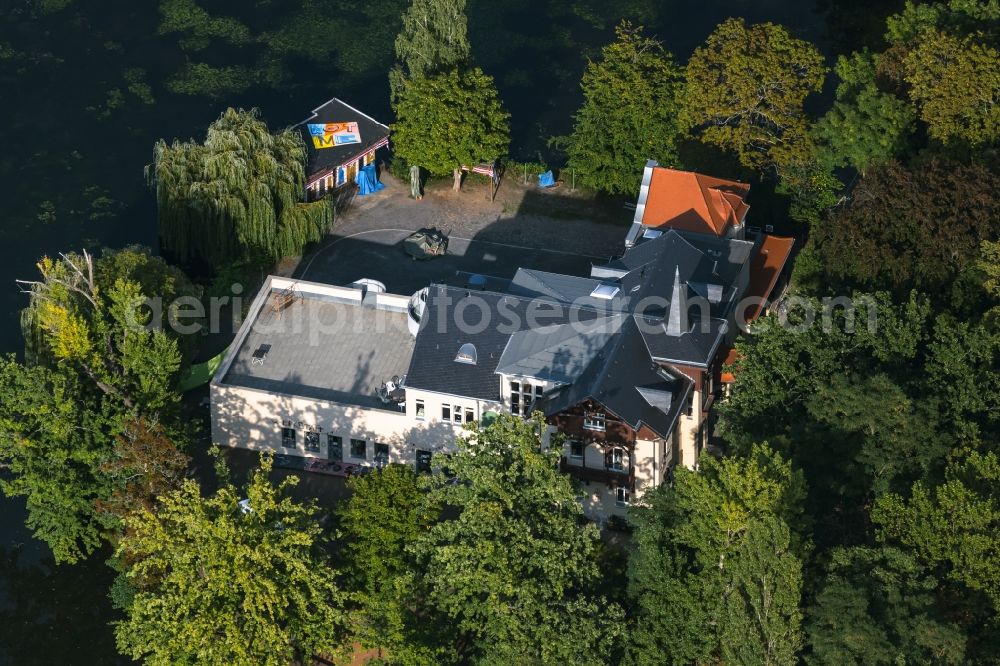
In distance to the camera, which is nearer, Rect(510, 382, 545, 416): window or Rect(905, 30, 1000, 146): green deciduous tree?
Rect(510, 382, 545, 416): window

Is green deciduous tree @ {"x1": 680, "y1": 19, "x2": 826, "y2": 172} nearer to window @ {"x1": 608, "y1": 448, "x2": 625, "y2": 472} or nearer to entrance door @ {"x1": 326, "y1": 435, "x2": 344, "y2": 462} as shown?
window @ {"x1": 608, "y1": 448, "x2": 625, "y2": 472}

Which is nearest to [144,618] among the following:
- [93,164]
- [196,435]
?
[196,435]

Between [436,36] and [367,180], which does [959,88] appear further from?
[367,180]

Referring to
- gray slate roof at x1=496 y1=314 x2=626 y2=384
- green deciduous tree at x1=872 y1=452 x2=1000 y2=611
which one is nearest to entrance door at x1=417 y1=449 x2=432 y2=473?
gray slate roof at x1=496 y1=314 x2=626 y2=384

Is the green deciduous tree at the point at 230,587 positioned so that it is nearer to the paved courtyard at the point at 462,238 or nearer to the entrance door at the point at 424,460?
the entrance door at the point at 424,460

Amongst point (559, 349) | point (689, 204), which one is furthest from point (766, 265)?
point (559, 349)

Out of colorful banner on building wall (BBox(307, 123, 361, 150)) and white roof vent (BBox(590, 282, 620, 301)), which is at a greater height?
colorful banner on building wall (BBox(307, 123, 361, 150))
